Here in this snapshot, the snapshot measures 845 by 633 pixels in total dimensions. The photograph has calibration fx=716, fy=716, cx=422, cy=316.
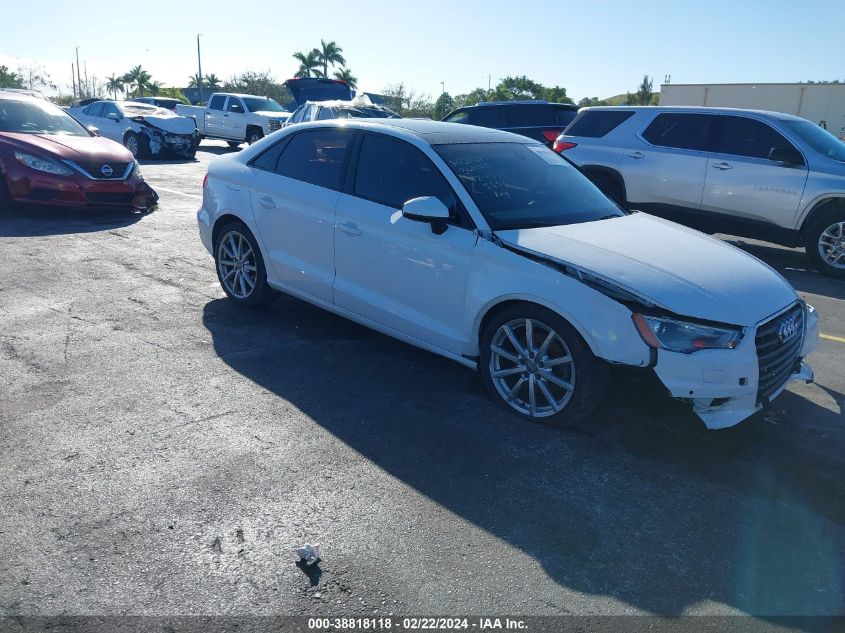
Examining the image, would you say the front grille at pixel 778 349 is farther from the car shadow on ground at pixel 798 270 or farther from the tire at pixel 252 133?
the tire at pixel 252 133

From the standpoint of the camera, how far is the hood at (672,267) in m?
3.90

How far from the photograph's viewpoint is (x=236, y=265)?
245 inches

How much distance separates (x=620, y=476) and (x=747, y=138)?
6894 mm

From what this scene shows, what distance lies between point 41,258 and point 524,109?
10.1 metres

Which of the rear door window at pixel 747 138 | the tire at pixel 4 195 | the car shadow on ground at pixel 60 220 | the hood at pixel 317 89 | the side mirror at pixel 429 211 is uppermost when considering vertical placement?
the hood at pixel 317 89

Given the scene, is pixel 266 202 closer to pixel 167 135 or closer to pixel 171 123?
pixel 167 135

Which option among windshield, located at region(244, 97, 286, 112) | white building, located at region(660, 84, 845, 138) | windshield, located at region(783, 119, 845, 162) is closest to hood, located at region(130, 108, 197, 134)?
Result: windshield, located at region(244, 97, 286, 112)

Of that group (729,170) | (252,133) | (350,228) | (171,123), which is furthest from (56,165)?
(252,133)

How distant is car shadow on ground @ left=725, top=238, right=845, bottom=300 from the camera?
313 inches

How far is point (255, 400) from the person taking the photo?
14.7 feet

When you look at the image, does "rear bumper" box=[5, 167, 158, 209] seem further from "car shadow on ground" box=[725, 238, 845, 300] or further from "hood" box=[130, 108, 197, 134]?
"hood" box=[130, 108, 197, 134]

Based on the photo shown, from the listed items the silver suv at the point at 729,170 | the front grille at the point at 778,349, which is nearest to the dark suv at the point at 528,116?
the silver suv at the point at 729,170

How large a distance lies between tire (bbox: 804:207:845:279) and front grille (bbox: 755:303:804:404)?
486 centimetres

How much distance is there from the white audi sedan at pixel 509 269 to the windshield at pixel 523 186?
15 mm
